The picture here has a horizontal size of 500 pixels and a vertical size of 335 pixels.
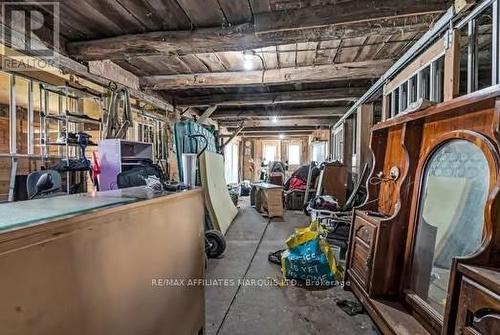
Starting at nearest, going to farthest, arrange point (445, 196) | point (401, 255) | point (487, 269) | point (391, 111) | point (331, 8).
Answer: point (487, 269), point (445, 196), point (401, 255), point (331, 8), point (391, 111)

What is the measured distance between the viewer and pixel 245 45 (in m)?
2.76

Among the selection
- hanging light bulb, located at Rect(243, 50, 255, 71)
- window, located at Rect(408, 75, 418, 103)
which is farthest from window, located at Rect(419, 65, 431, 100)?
hanging light bulb, located at Rect(243, 50, 255, 71)

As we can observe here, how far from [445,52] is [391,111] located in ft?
4.68

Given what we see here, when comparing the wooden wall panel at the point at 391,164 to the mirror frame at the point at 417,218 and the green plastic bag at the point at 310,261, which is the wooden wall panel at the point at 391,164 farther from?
the green plastic bag at the point at 310,261

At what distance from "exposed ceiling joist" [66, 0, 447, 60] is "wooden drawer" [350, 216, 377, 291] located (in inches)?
61.5

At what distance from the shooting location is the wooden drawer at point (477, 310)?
101 cm

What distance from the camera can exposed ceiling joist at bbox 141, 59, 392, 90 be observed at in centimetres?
376

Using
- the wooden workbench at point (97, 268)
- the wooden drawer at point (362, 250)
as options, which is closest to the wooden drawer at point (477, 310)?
the wooden drawer at point (362, 250)

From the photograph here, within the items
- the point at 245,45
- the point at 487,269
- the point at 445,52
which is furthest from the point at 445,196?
the point at 245,45

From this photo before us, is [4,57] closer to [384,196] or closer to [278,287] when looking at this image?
[278,287]

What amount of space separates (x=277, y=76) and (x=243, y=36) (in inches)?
61.9

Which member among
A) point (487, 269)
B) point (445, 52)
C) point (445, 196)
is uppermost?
point (445, 52)

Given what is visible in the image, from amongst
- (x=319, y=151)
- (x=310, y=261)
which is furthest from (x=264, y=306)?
(x=319, y=151)

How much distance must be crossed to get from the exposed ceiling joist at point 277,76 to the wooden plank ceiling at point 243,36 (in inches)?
0.5
